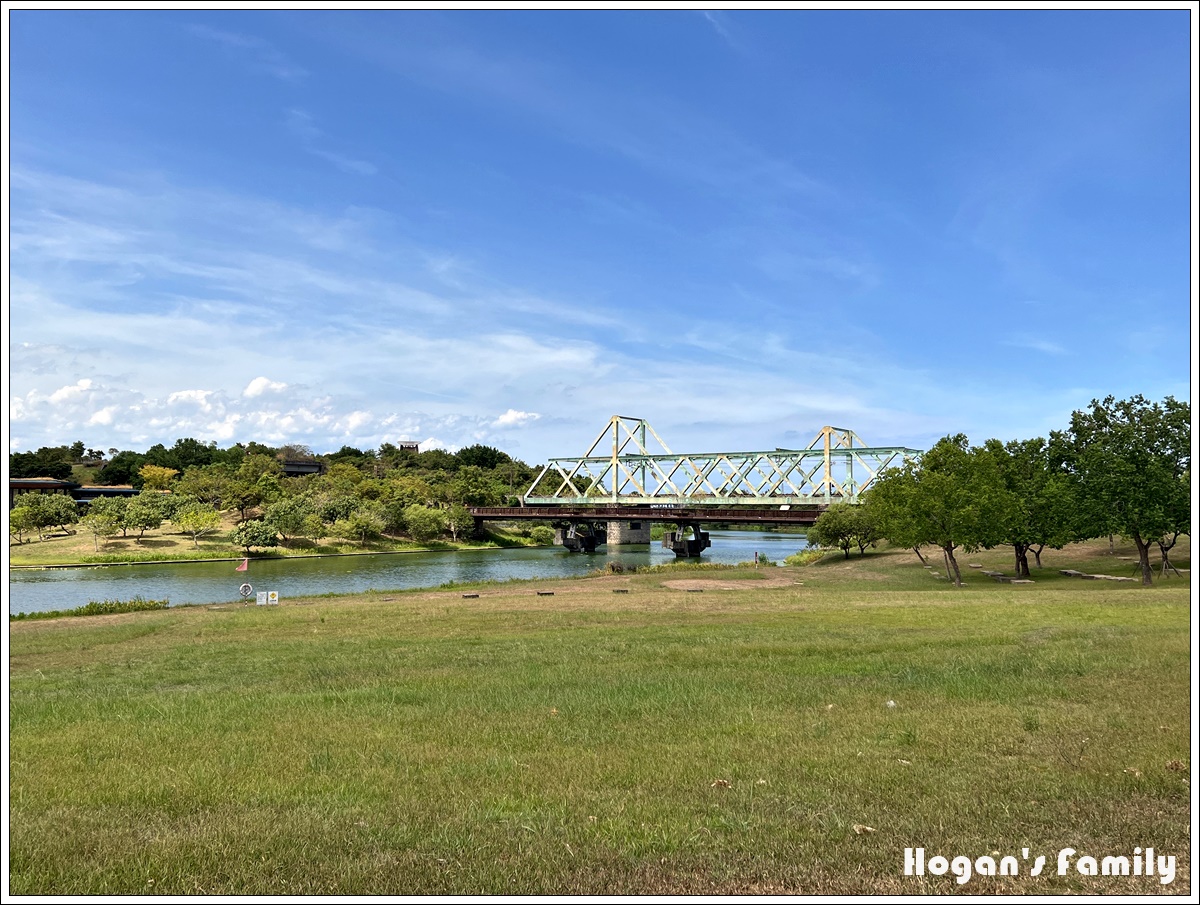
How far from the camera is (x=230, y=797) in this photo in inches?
317

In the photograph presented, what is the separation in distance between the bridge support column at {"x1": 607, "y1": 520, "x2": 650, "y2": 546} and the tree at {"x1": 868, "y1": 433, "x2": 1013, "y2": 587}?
Answer: 84649 millimetres

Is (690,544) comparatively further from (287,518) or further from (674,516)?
(287,518)

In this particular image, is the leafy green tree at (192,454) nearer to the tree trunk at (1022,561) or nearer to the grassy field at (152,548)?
the grassy field at (152,548)

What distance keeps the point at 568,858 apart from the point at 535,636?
1485 cm

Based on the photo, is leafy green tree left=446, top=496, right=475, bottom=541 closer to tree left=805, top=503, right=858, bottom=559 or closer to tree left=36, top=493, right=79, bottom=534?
tree left=36, top=493, right=79, bottom=534

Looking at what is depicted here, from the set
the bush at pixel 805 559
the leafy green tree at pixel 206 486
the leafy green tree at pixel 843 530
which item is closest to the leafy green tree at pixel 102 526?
the leafy green tree at pixel 206 486

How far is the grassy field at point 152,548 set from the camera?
77.2 metres

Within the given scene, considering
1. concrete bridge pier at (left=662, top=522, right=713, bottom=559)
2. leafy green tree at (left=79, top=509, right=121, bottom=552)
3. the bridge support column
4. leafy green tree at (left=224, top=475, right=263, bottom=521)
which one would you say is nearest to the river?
leafy green tree at (left=79, top=509, right=121, bottom=552)

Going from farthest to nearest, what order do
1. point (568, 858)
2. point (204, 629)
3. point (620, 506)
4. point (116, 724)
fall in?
point (620, 506), point (204, 629), point (116, 724), point (568, 858)

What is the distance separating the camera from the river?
161 feet

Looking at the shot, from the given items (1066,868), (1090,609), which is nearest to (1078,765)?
(1066,868)

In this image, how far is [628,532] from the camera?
138 meters

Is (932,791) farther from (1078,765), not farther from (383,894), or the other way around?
(383,894)

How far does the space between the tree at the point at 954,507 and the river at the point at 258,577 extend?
20.6 m
